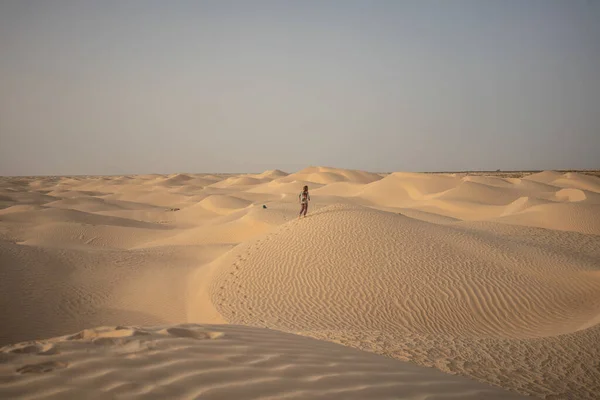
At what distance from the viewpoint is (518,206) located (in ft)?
89.4

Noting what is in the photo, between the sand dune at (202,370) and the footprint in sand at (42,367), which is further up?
the footprint in sand at (42,367)

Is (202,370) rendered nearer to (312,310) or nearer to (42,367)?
(42,367)

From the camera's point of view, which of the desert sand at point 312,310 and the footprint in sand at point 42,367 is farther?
the desert sand at point 312,310

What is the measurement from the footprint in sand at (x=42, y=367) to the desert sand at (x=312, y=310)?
14mm

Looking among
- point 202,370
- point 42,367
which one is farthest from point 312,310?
point 42,367

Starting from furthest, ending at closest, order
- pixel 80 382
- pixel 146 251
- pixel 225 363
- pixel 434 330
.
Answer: pixel 146 251
pixel 434 330
pixel 225 363
pixel 80 382

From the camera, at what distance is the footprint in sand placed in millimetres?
2520

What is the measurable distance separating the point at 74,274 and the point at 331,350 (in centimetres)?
1242

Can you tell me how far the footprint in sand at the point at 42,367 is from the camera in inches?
99.2

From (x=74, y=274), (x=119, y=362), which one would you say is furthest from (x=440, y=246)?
(x=74, y=274)

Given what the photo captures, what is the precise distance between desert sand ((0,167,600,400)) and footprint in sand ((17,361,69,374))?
1cm

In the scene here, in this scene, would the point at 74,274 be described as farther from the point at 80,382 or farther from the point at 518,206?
the point at 518,206

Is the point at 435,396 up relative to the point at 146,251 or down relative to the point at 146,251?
up

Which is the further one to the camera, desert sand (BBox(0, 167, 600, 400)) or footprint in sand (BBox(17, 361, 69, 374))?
desert sand (BBox(0, 167, 600, 400))
